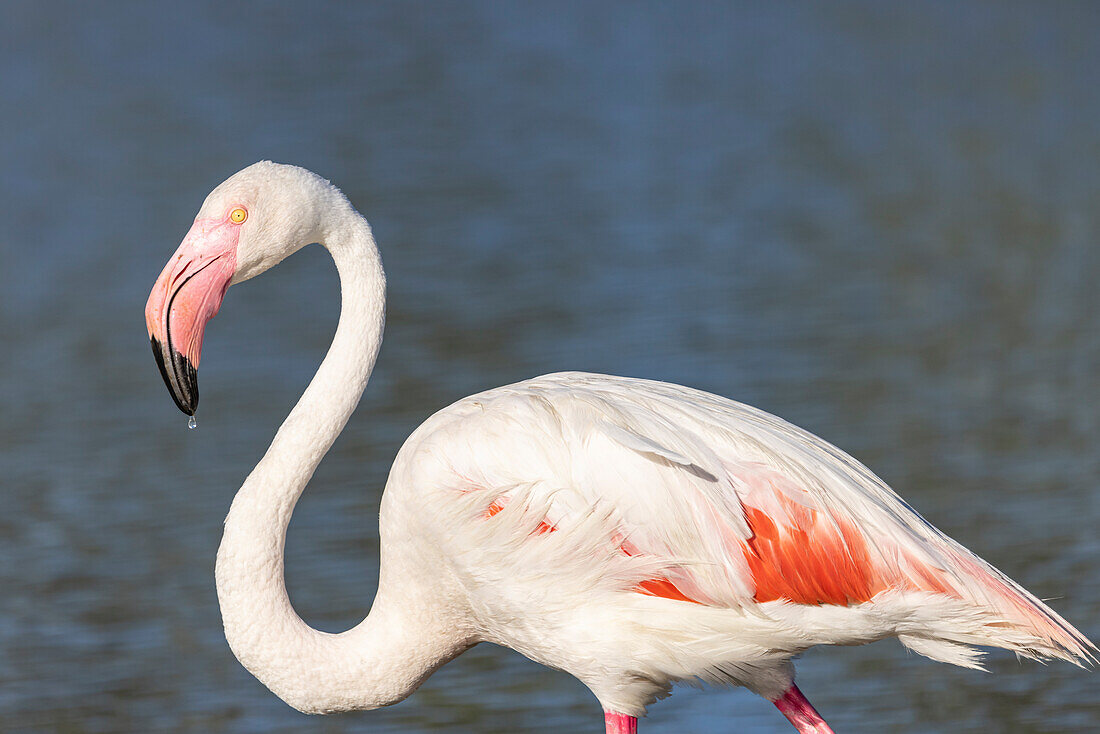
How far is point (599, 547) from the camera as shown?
2607 mm

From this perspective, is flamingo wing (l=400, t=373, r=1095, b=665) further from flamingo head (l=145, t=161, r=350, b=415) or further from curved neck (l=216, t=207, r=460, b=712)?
flamingo head (l=145, t=161, r=350, b=415)

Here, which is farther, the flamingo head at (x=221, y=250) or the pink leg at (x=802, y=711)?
the pink leg at (x=802, y=711)

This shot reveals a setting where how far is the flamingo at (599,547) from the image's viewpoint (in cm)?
258

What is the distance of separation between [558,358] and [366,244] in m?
2.96

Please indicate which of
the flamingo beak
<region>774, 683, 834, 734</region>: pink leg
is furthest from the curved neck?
<region>774, 683, 834, 734</region>: pink leg

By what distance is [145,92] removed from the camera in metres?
7.86

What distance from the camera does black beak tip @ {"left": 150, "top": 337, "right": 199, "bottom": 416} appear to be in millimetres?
2676

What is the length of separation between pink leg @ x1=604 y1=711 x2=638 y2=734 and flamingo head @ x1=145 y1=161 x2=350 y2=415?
1.03 meters

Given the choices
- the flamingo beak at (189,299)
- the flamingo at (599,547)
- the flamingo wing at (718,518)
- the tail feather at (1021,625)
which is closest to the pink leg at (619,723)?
the flamingo at (599,547)

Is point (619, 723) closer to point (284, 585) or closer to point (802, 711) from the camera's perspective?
point (802, 711)

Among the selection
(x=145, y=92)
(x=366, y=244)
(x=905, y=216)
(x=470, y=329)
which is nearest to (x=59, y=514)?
(x=470, y=329)

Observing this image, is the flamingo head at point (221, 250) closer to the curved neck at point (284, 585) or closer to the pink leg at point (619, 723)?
the curved neck at point (284, 585)

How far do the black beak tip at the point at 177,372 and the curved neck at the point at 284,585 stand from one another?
0.24 meters

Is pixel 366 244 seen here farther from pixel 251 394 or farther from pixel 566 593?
pixel 251 394
